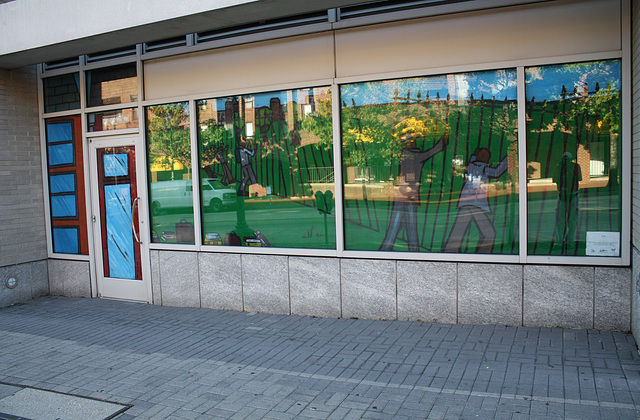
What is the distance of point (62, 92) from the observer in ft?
27.8

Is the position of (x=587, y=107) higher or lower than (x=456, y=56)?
lower

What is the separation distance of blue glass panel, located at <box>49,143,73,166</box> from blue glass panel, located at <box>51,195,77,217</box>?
558 millimetres

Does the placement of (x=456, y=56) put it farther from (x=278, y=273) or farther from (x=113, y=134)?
(x=113, y=134)

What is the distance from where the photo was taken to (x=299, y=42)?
21.8 ft

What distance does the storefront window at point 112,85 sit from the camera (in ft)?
25.8

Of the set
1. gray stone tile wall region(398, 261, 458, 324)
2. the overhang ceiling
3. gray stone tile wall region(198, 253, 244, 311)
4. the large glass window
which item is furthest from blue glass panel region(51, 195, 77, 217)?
gray stone tile wall region(398, 261, 458, 324)

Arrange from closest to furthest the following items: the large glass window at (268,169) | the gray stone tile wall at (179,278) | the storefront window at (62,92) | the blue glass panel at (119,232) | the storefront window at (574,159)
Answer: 1. the storefront window at (574,159)
2. the large glass window at (268,169)
3. the gray stone tile wall at (179,278)
4. the blue glass panel at (119,232)
5. the storefront window at (62,92)

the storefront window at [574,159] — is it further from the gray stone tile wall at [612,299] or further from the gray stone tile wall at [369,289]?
the gray stone tile wall at [369,289]

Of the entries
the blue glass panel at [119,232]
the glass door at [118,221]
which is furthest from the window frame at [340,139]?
the blue glass panel at [119,232]

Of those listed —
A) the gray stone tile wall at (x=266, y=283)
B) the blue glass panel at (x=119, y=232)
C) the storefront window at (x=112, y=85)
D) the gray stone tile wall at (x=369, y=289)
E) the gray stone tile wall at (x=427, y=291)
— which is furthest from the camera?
the blue glass panel at (x=119, y=232)

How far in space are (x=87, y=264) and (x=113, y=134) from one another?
2.12m

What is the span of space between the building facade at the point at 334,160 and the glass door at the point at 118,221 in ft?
0.10

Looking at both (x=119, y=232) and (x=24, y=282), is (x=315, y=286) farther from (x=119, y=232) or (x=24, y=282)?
(x=24, y=282)

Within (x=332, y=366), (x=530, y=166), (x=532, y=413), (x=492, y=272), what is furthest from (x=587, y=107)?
(x=332, y=366)
